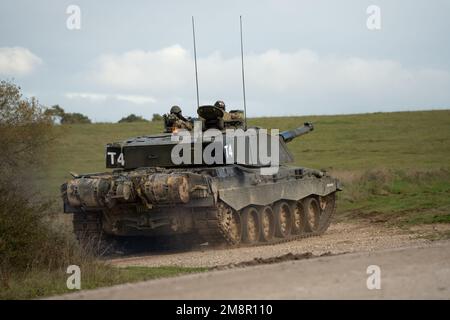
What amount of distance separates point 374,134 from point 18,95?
82.4 feet

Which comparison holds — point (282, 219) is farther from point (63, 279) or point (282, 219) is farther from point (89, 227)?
point (63, 279)

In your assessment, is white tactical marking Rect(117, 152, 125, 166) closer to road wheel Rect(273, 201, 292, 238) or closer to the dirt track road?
road wheel Rect(273, 201, 292, 238)

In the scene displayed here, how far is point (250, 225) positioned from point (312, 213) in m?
3.79

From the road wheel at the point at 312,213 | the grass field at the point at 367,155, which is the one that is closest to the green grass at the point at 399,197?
the grass field at the point at 367,155

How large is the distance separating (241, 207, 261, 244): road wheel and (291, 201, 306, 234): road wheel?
196cm

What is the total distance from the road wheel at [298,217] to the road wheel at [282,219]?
215 mm

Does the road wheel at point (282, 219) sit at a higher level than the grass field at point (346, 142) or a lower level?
lower

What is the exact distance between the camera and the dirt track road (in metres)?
9.34

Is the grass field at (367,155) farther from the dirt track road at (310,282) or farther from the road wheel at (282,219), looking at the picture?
the dirt track road at (310,282)

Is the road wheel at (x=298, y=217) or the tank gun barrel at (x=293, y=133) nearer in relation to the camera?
the road wheel at (x=298, y=217)

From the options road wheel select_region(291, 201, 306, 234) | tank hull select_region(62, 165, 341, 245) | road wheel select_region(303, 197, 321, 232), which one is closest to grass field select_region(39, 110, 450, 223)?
road wheel select_region(303, 197, 321, 232)

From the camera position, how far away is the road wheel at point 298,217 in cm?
2073
